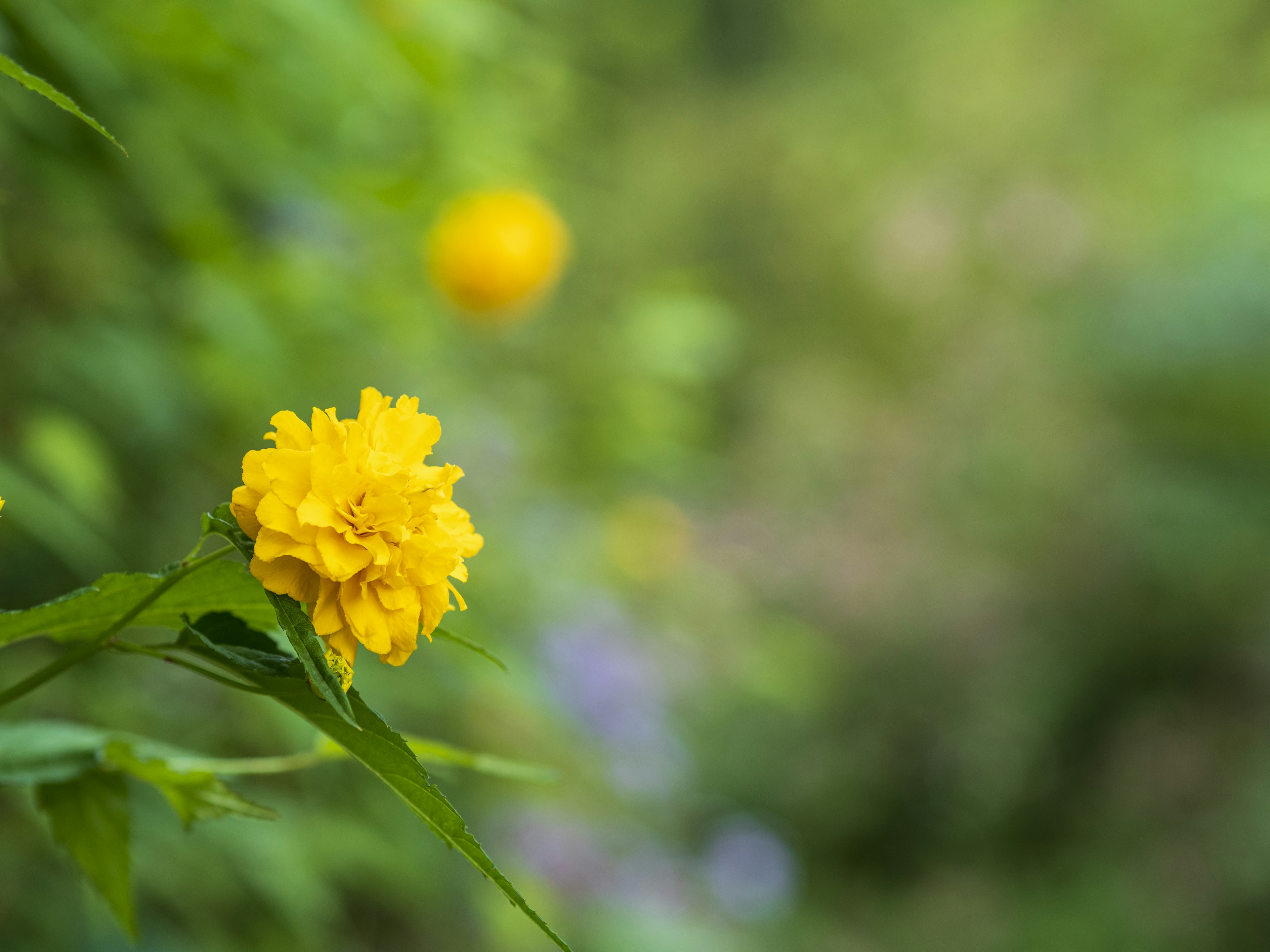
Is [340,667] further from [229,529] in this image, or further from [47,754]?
[47,754]

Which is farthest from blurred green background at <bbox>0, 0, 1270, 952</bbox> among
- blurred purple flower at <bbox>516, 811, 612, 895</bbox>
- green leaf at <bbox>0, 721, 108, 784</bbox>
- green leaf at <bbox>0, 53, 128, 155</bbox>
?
green leaf at <bbox>0, 53, 128, 155</bbox>

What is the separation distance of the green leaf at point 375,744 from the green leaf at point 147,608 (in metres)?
0.03

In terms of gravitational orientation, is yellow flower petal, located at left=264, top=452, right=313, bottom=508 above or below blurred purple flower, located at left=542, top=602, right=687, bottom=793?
below

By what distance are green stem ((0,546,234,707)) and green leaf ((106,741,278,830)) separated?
2.1 inches

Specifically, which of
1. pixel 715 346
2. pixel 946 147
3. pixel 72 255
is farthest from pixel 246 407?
pixel 946 147

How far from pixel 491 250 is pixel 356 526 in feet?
2.54

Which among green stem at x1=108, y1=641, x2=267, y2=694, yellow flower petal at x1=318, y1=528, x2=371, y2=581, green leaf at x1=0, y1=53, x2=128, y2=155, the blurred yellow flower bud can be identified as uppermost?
the blurred yellow flower bud

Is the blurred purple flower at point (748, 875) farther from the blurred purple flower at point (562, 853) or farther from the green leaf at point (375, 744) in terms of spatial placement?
the green leaf at point (375, 744)

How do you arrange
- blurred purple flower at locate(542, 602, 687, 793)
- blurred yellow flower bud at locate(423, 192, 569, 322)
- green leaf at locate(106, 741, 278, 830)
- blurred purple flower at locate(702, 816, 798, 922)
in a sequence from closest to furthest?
green leaf at locate(106, 741, 278, 830), blurred yellow flower bud at locate(423, 192, 569, 322), blurred purple flower at locate(542, 602, 687, 793), blurred purple flower at locate(702, 816, 798, 922)

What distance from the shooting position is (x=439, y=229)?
42.7 inches

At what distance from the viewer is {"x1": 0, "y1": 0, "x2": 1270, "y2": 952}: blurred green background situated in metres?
0.87

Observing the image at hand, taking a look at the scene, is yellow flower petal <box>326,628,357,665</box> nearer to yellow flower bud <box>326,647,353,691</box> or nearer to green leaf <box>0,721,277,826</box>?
yellow flower bud <box>326,647,353,691</box>

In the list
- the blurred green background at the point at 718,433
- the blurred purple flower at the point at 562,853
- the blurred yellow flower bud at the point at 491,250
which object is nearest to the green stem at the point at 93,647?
the blurred green background at the point at 718,433

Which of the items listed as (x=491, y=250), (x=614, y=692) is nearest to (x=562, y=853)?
(x=614, y=692)
